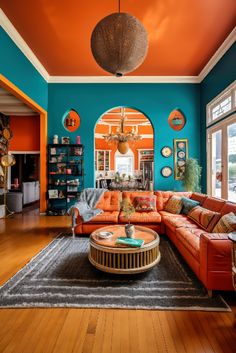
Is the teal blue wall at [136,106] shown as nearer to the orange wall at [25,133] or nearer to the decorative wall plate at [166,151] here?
the decorative wall plate at [166,151]

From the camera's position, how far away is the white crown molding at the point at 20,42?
3702 millimetres

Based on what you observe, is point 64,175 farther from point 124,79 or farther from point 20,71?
point 124,79

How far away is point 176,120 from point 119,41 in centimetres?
467

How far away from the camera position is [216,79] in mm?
5090

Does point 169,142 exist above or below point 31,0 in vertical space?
below

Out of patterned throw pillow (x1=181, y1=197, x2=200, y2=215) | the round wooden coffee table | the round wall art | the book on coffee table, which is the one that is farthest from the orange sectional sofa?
the round wall art

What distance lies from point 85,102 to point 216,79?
361 centimetres

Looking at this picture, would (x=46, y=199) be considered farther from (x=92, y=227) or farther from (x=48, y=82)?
(x=48, y=82)

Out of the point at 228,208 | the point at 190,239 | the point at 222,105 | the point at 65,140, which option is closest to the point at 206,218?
the point at 228,208

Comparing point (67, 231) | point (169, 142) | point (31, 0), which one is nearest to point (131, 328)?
point (67, 231)

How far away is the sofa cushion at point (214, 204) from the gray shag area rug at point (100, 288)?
42.1 inches

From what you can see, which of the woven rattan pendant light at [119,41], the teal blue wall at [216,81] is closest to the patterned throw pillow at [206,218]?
the woven rattan pendant light at [119,41]

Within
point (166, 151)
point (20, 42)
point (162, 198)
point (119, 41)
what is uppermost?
point (20, 42)

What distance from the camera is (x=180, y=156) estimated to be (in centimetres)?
625
